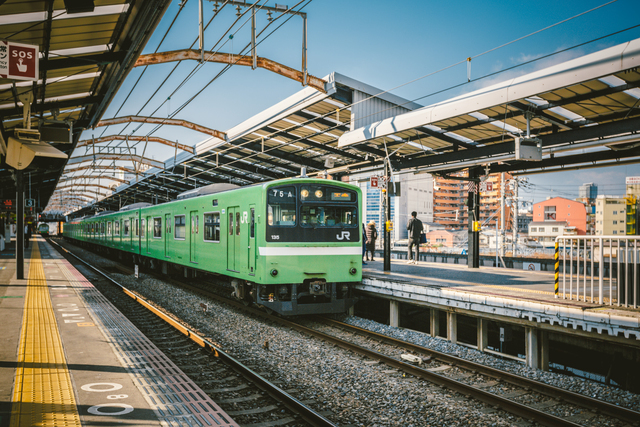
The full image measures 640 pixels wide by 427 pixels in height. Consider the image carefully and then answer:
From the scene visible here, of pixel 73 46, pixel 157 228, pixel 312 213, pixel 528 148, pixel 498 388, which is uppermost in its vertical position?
pixel 73 46

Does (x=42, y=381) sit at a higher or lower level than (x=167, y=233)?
lower

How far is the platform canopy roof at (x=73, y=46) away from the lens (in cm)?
698

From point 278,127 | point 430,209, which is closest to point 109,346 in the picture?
point 278,127

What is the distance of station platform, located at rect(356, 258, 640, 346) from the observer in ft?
20.3

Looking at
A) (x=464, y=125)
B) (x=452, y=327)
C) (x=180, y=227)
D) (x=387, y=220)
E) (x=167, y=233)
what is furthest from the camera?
(x=167, y=233)

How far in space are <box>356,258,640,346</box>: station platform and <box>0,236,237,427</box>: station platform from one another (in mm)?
4980

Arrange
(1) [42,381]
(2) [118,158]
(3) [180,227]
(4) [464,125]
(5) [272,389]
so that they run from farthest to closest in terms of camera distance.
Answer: (2) [118,158] → (3) [180,227] → (4) [464,125] → (5) [272,389] → (1) [42,381]

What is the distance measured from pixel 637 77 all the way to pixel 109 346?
9.50 metres

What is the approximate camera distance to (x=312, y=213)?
9711 mm

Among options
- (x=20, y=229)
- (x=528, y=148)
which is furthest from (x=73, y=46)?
(x=528, y=148)

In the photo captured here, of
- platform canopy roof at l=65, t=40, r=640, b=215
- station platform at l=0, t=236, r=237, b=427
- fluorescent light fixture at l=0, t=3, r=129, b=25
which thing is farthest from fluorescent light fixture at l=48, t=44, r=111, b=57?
platform canopy roof at l=65, t=40, r=640, b=215

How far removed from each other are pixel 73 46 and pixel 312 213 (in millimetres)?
5551

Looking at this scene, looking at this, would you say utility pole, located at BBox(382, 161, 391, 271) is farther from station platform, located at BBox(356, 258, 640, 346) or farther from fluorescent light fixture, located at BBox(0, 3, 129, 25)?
fluorescent light fixture, located at BBox(0, 3, 129, 25)

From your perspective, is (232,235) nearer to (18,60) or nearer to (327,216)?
(327,216)
